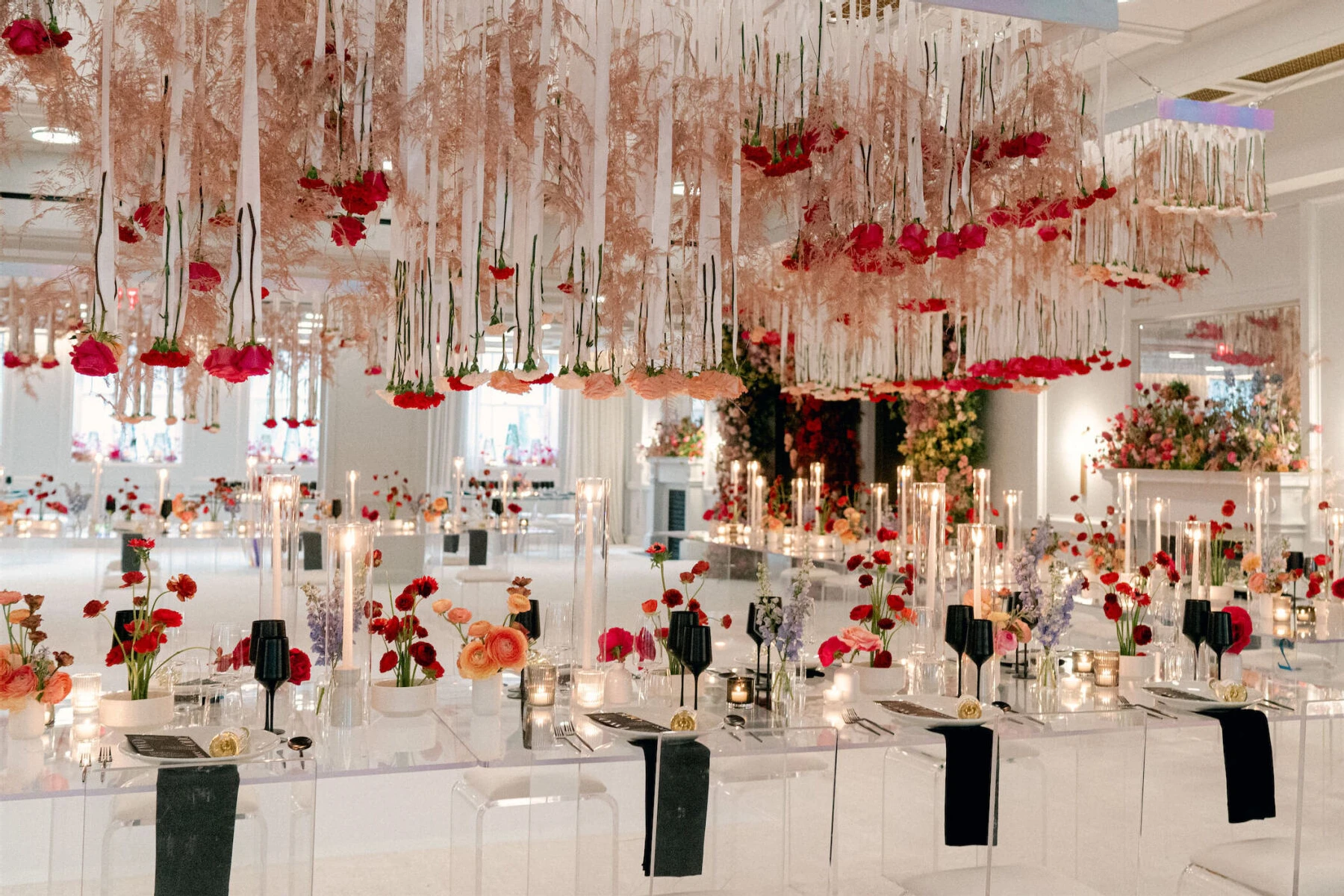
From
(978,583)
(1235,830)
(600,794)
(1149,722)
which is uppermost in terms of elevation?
(978,583)

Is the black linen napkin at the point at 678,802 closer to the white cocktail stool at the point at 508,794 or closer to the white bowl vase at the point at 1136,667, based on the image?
the white cocktail stool at the point at 508,794

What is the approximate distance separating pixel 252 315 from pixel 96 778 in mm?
1155

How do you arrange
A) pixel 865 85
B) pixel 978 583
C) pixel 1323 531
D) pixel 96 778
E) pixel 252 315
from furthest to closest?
1. pixel 1323 531
2. pixel 865 85
3. pixel 978 583
4. pixel 252 315
5. pixel 96 778

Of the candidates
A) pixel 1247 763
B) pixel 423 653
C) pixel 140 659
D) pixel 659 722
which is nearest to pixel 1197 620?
pixel 1247 763

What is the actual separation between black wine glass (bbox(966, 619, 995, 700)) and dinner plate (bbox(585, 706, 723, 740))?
0.69m

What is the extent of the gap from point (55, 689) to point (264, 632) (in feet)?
1.50

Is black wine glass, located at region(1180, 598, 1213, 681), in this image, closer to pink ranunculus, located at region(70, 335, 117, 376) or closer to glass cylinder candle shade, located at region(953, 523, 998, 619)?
glass cylinder candle shade, located at region(953, 523, 998, 619)

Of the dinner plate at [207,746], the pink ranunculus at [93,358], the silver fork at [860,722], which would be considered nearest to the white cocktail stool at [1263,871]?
the silver fork at [860,722]

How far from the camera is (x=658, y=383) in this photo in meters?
3.67

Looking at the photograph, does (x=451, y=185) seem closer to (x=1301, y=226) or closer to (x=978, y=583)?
(x=978, y=583)

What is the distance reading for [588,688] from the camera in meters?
3.16

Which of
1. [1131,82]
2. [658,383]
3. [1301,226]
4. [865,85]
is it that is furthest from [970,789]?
[1301,226]

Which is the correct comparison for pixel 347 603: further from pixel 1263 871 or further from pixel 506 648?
pixel 1263 871

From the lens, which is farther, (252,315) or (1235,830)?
(1235,830)
